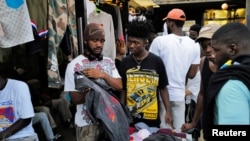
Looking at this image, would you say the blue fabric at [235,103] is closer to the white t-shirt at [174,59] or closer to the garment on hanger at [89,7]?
the white t-shirt at [174,59]

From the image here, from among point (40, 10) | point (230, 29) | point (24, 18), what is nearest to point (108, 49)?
point (40, 10)

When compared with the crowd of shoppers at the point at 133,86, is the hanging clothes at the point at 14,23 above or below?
above

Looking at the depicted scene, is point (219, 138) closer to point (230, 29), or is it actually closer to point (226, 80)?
point (226, 80)

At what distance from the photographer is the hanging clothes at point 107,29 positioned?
18.2 feet

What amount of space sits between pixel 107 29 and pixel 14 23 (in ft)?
8.69

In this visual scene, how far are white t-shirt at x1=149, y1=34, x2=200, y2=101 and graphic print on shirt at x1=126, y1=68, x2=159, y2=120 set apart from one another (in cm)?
63

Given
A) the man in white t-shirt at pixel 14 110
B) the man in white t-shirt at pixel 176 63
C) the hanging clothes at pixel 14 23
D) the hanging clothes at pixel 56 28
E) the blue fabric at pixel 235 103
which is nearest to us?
the blue fabric at pixel 235 103

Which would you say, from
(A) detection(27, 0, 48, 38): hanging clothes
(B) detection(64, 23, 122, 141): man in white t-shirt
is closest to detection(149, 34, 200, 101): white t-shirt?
(B) detection(64, 23, 122, 141): man in white t-shirt

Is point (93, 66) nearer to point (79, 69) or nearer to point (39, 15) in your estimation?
point (79, 69)

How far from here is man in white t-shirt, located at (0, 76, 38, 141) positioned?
3.47 m

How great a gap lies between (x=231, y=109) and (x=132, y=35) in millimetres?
2015

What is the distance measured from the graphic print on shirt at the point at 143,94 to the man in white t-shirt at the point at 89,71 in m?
0.15

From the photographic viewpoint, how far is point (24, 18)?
3.27m

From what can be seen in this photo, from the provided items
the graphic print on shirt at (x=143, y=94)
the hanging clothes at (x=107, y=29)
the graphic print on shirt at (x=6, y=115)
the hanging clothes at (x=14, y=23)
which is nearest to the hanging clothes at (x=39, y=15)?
the hanging clothes at (x=14, y=23)
